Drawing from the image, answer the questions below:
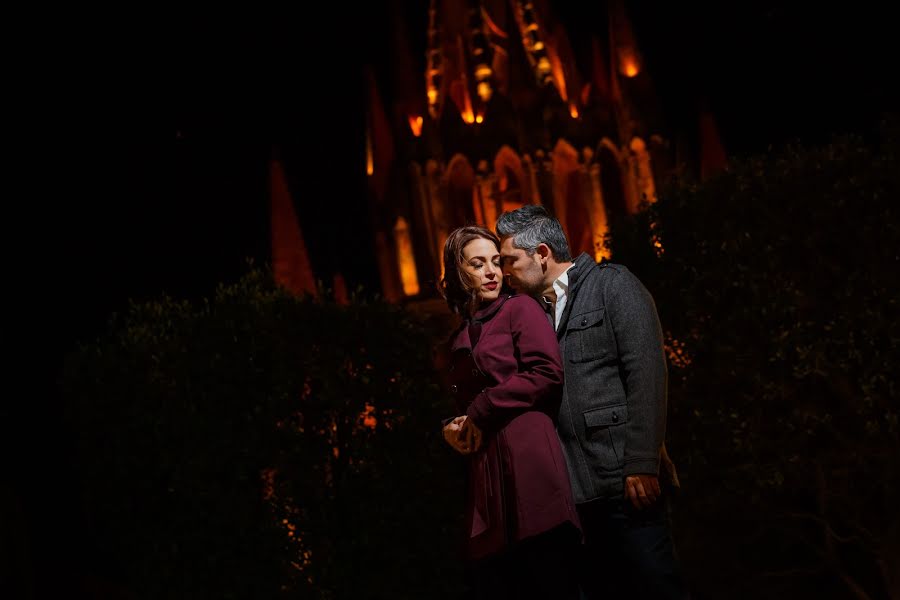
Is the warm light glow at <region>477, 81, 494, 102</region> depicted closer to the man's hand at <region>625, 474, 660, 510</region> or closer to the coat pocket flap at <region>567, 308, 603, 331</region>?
the coat pocket flap at <region>567, 308, 603, 331</region>

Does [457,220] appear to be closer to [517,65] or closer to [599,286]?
[517,65]

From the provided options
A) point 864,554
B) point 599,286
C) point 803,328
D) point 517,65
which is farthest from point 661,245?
point 517,65

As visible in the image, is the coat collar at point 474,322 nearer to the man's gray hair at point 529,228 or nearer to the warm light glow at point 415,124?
the man's gray hair at point 529,228

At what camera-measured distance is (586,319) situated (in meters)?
4.62

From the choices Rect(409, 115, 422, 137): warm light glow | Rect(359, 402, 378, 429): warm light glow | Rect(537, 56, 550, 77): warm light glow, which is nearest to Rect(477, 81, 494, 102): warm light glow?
Rect(537, 56, 550, 77): warm light glow

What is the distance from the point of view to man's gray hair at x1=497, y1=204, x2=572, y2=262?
468 cm

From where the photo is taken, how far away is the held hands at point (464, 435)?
4.47m

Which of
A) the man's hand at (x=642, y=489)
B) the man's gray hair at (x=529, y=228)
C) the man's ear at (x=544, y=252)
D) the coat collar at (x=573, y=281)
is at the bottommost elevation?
the man's hand at (x=642, y=489)

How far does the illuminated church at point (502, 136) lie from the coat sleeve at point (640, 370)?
66.2ft

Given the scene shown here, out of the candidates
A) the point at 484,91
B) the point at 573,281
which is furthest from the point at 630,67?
the point at 573,281

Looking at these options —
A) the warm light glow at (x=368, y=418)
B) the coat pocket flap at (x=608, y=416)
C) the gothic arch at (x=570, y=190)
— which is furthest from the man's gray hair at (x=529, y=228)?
the gothic arch at (x=570, y=190)

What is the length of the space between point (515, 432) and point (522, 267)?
0.90m

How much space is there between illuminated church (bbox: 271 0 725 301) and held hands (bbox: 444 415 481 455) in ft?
65.6

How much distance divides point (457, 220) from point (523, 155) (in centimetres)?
273
